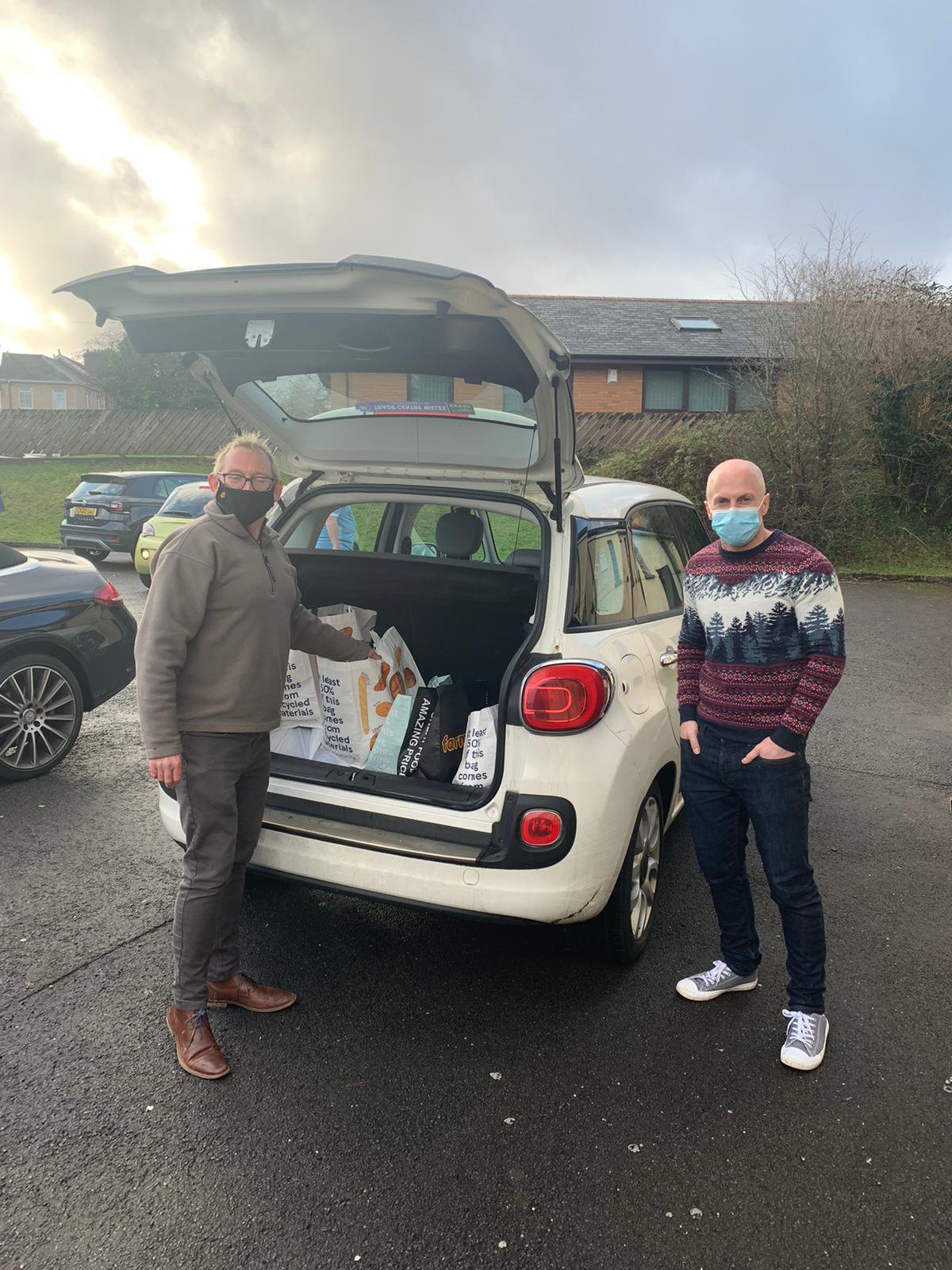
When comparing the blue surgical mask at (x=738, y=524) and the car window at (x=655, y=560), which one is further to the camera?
the car window at (x=655, y=560)

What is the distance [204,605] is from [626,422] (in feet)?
64.9

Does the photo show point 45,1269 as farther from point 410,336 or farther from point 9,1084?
point 410,336

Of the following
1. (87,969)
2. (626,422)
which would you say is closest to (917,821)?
(87,969)

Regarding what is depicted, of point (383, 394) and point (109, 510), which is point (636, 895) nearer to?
point (383, 394)

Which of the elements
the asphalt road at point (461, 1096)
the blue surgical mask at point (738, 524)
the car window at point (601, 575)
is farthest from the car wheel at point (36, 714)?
the blue surgical mask at point (738, 524)

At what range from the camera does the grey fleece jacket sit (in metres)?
2.56

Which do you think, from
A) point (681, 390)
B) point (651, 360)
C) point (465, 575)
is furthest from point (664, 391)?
point (465, 575)

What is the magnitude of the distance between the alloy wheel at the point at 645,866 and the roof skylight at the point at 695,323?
26865 millimetres

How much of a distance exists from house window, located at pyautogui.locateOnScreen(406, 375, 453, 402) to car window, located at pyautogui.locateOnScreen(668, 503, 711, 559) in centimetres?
144

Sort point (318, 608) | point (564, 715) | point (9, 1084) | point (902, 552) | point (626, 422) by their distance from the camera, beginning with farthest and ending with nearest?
point (626, 422) → point (902, 552) → point (318, 608) → point (564, 715) → point (9, 1084)

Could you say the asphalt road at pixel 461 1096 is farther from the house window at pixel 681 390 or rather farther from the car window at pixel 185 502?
the house window at pixel 681 390

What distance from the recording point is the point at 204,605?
8.60 feet

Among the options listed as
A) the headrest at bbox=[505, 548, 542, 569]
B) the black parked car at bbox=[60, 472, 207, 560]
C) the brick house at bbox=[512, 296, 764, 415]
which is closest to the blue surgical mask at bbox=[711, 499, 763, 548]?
the headrest at bbox=[505, 548, 542, 569]

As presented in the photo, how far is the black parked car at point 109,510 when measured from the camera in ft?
48.4
